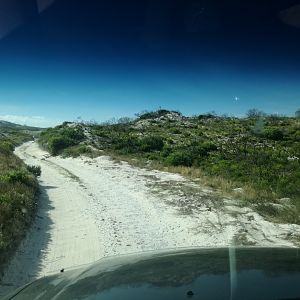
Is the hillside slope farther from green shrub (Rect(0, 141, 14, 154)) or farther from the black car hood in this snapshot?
the black car hood

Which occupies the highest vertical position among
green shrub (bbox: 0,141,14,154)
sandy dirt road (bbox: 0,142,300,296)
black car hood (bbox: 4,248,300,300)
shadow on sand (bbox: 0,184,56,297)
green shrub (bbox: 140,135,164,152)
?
green shrub (bbox: 140,135,164,152)

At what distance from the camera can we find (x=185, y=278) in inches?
125

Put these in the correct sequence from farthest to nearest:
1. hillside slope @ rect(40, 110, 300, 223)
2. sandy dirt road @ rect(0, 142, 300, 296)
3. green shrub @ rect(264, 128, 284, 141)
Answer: green shrub @ rect(264, 128, 284, 141) → hillside slope @ rect(40, 110, 300, 223) → sandy dirt road @ rect(0, 142, 300, 296)

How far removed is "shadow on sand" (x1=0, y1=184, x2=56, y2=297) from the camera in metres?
8.20

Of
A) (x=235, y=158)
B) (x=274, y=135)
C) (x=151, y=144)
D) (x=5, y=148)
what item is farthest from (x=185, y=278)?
(x=274, y=135)

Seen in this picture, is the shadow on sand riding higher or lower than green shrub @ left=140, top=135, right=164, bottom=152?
lower

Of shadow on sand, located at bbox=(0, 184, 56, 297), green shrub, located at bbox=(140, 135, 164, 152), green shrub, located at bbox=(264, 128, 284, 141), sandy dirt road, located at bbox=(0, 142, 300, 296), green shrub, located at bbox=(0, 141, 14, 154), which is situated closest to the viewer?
shadow on sand, located at bbox=(0, 184, 56, 297)

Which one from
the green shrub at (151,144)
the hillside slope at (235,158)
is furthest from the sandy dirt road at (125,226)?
the green shrub at (151,144)

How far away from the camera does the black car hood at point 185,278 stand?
2.87 meters

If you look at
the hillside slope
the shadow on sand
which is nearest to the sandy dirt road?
the shadow on sand

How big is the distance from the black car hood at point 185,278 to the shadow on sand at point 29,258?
154 inches

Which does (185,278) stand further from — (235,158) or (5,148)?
(5,148)

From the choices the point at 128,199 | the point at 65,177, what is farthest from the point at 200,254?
the point at 65,177

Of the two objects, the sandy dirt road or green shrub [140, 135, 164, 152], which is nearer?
the sandy dirt road
